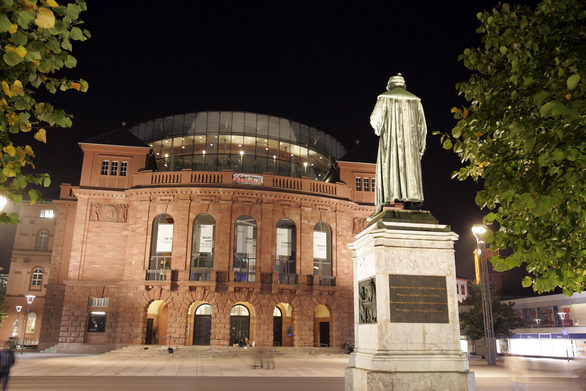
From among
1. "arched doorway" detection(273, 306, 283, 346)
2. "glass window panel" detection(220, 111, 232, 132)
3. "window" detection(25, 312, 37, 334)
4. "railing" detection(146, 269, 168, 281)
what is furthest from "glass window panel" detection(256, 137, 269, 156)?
"window" detection(25, 312, 37, 334)

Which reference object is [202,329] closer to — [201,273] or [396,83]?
[201,273]

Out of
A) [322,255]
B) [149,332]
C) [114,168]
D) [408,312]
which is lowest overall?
[149,332]

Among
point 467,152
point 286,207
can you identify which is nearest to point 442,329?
point 467,152

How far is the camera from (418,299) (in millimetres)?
8578

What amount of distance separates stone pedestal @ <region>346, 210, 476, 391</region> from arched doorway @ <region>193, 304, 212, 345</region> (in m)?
30.0

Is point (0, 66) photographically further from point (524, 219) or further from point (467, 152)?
point (524, 219)

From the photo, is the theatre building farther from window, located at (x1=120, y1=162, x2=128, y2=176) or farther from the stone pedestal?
the stone pedestal

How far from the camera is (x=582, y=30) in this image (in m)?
6.50

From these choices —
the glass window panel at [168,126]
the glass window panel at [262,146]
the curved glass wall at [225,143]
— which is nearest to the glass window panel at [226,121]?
the curved glass wall at [225,143]

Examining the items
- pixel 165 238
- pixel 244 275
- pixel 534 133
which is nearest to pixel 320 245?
pixel 244 275

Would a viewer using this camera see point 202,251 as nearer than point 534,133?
No

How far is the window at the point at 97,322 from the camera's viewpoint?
37.0 m

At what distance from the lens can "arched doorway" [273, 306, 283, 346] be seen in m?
39.5

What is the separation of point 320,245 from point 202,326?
11.4 m
